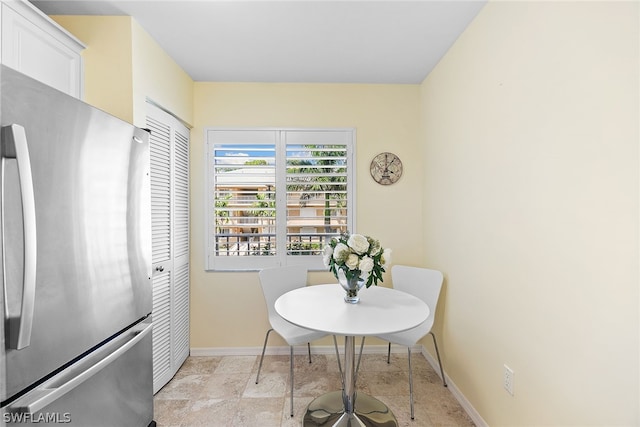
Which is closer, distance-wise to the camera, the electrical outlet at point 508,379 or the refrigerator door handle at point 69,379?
the refrigerator door handle at point 69,379

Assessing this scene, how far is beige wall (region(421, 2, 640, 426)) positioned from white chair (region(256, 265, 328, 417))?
116 cm

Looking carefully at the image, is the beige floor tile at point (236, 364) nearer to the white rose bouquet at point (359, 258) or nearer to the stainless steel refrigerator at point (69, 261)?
the stainless steel refrigerator at point (69, 261)

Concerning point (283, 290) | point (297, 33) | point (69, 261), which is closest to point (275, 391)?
point (283, 290)

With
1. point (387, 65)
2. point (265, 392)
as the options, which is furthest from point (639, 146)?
point (265, 392)

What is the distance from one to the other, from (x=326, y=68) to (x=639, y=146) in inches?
82.0

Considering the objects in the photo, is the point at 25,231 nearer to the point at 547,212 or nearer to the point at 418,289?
the point at 547,212

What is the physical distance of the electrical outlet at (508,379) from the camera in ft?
5.02

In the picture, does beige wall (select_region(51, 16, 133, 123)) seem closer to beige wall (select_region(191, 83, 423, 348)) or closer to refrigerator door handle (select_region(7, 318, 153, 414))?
beige wall (select_region(191, 83, 423, 348))

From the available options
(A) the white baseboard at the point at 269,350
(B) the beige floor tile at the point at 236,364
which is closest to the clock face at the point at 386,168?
(A) the white baseboard at the point at 269,350

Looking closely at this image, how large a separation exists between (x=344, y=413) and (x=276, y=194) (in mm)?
1807

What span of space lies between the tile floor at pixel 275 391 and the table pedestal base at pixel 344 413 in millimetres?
80

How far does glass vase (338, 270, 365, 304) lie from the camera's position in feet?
6.00

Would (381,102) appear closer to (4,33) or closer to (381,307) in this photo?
(381,307)

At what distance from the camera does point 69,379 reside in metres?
1.10
